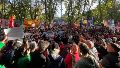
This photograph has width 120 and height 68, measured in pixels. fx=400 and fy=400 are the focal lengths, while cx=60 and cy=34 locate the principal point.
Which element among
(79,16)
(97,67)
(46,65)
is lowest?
(79,16)

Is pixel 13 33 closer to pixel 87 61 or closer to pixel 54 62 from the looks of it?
pixel 54 62

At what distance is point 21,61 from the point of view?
9117 mm

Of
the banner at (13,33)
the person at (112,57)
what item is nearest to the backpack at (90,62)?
the person at (112,57)

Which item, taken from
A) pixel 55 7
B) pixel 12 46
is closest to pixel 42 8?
pixel 55 7

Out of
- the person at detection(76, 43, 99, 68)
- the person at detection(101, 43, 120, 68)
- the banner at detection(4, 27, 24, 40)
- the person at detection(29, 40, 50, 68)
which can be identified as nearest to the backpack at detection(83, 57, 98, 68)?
the person at detection(76, 43, 99, 68)

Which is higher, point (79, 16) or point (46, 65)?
point (46, 65)

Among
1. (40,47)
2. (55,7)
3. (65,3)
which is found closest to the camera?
(40,47)

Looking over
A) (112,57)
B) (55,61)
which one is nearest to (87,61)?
(112,57)

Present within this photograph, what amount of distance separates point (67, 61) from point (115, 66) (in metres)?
1.51

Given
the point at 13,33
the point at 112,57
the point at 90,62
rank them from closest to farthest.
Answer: the point at 90,62 → the point at 112,57 → the point at 13,33

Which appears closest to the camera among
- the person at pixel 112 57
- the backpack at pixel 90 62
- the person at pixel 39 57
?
the backpack at pixel 90 62

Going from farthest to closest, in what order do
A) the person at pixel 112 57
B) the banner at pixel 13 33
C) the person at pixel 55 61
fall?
1. the banner at pixel 13 33
2. the person at pixel 55 61
3. the person at pixel 112 57

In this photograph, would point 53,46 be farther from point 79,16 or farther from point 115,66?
point 79,16

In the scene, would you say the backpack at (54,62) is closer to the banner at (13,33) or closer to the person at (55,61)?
the person at (55,61)
